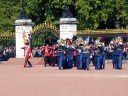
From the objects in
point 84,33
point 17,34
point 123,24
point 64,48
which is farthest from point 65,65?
point 123,24

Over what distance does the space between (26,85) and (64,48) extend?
9.24 meters

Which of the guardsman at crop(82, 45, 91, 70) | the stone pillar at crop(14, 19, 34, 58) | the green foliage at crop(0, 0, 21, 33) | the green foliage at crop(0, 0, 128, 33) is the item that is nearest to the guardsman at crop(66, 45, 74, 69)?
the guardsman at crop(82, 45, 91, 70)

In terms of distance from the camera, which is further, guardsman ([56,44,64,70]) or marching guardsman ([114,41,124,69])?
guardsman ([56,44,64,70])

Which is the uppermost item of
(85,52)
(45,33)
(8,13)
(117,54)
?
(8,13)

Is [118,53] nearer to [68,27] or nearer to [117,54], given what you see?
[117,54]

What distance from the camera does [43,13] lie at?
43.0 metres

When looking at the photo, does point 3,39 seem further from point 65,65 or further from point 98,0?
point 98,0

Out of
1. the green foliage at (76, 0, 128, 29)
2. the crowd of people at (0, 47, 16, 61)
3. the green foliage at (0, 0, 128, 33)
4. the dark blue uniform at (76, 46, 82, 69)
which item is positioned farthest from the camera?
the green foliage at (0, 0, 128, 33)

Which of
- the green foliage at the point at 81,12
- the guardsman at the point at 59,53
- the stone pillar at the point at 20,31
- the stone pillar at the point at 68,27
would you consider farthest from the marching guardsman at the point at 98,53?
the green foliage at the point at 81,12

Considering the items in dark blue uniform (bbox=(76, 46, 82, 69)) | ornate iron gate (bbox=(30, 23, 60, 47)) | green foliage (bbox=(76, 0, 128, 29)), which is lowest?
dark blue uniform (bbox=(76, 46, 82, 69))

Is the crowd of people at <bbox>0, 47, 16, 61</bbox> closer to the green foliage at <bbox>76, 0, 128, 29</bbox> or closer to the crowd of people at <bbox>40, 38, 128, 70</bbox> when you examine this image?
the crowd of people at <bbox>40, 38, 128, 70</bbox>

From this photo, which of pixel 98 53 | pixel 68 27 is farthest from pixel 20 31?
pixel 98 53

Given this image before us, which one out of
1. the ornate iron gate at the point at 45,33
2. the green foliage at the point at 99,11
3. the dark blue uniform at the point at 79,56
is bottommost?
the dark blue uniform at the point at 79,56

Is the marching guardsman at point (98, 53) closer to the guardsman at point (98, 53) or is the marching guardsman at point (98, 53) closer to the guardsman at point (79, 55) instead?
the guardsman at point (98, 53)
